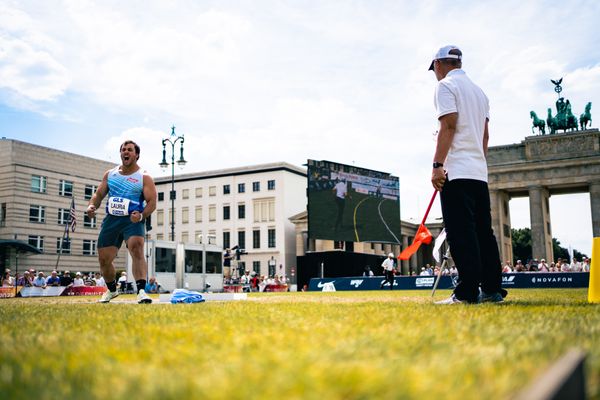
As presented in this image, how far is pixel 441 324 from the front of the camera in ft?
10.9

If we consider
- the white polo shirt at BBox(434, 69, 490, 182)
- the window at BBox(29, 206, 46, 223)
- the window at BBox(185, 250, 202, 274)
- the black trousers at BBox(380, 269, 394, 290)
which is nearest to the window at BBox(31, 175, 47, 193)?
the window at BBox(29, 206, 46, 223)

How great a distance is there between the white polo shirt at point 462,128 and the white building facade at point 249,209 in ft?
221

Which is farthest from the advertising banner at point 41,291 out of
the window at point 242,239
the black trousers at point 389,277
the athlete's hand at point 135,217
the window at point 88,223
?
the window at point 242,239

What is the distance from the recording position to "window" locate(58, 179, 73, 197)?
191 feet

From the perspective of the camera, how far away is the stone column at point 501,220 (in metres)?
66.6

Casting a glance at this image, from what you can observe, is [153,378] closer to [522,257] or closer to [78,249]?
[78,249]

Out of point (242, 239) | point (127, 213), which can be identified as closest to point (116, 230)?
point (127, 213)

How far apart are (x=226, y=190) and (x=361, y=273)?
23.2 metres

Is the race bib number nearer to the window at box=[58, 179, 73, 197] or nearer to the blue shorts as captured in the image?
the blue shorts

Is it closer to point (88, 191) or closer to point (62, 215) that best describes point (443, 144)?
point (62, 215)

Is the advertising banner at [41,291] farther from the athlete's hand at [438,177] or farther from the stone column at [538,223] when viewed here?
the stone column at [538,223]

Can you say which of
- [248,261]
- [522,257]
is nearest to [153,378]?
[248,261]

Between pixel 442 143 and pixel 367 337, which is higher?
pixel 442 143

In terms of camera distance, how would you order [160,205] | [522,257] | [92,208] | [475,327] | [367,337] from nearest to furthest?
[367,337], [475,327], [92,208], [160,205], [522,257]
